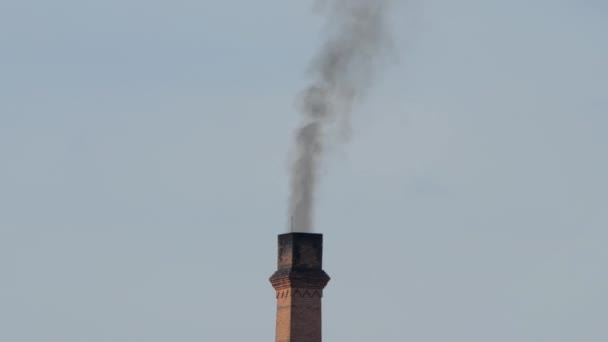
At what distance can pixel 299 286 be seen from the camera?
31312 millimetres

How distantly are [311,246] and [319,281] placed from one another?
984mm

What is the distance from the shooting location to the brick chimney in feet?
102

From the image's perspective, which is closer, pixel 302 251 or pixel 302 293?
pixel 302 293

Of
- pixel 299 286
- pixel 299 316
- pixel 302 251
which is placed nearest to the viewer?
pixel 299 316

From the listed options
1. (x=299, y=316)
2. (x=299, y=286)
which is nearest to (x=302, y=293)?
(x=299, y=286)

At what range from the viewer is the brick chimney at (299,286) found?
31.0m

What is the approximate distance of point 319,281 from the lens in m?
31.5

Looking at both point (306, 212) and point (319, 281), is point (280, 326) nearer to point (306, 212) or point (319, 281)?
point (319, 281)

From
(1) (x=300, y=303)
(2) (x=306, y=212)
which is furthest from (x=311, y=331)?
(2) (x=306, y=212)

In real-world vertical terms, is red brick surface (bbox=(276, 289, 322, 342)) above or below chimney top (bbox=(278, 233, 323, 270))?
below

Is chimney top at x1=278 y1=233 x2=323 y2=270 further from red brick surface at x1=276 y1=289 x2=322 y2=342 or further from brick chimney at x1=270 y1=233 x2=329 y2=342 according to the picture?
red brick surface at x1=276 y1=289 x2=322 y2=342

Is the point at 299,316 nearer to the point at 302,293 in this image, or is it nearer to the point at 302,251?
the point at 302,293

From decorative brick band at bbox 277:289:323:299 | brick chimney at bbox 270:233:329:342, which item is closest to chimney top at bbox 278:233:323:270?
brick chimney at bbox 270:233:329:342

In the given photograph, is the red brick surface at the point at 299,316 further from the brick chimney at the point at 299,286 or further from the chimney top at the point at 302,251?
the chimney top at the point at 302,251
